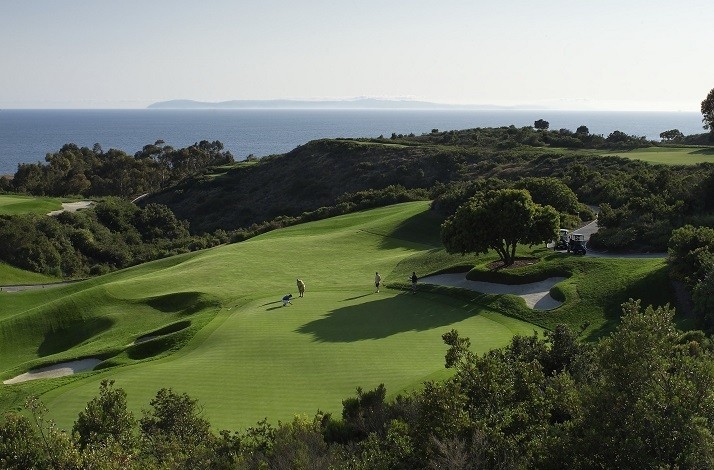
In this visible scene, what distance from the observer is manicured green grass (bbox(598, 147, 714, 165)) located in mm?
62125

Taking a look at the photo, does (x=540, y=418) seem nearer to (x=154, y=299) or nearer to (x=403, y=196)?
(x=154, y=299)

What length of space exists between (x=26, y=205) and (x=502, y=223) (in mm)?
62827

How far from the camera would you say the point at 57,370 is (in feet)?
84.8

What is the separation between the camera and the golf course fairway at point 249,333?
64.8 feet

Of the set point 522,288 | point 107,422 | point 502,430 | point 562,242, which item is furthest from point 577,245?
point 107,422

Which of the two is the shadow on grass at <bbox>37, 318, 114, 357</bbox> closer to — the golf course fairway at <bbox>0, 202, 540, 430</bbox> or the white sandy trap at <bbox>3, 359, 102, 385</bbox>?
the golf course fairway at <bbox>0, 202, 540, 430</bbox>

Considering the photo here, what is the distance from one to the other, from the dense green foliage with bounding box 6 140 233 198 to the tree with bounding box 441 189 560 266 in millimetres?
89231

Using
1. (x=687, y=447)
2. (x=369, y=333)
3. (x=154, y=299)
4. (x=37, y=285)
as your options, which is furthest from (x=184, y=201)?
(x=687, y=447)

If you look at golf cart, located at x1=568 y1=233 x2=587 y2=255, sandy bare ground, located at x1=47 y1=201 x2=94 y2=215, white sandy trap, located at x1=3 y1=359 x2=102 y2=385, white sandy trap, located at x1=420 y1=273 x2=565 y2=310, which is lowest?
sandy bare ground, located at x1=47 y1=201 x2=94 y2=215

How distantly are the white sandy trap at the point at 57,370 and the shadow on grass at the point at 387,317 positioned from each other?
8.33m

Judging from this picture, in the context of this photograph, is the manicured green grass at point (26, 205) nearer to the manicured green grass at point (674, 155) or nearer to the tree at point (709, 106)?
the manicured green grass at point (674, 155)

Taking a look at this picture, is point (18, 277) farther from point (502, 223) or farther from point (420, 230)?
point (502, 223)

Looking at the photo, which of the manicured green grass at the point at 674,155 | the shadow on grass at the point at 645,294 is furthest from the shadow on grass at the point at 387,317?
the manicured green grass at the point at 674,155

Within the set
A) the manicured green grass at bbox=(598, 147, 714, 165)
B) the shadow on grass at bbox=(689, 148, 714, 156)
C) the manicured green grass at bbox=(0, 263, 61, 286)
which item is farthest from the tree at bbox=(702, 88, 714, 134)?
the manicured green grass at bbox=(0, 263, 61, 286)
